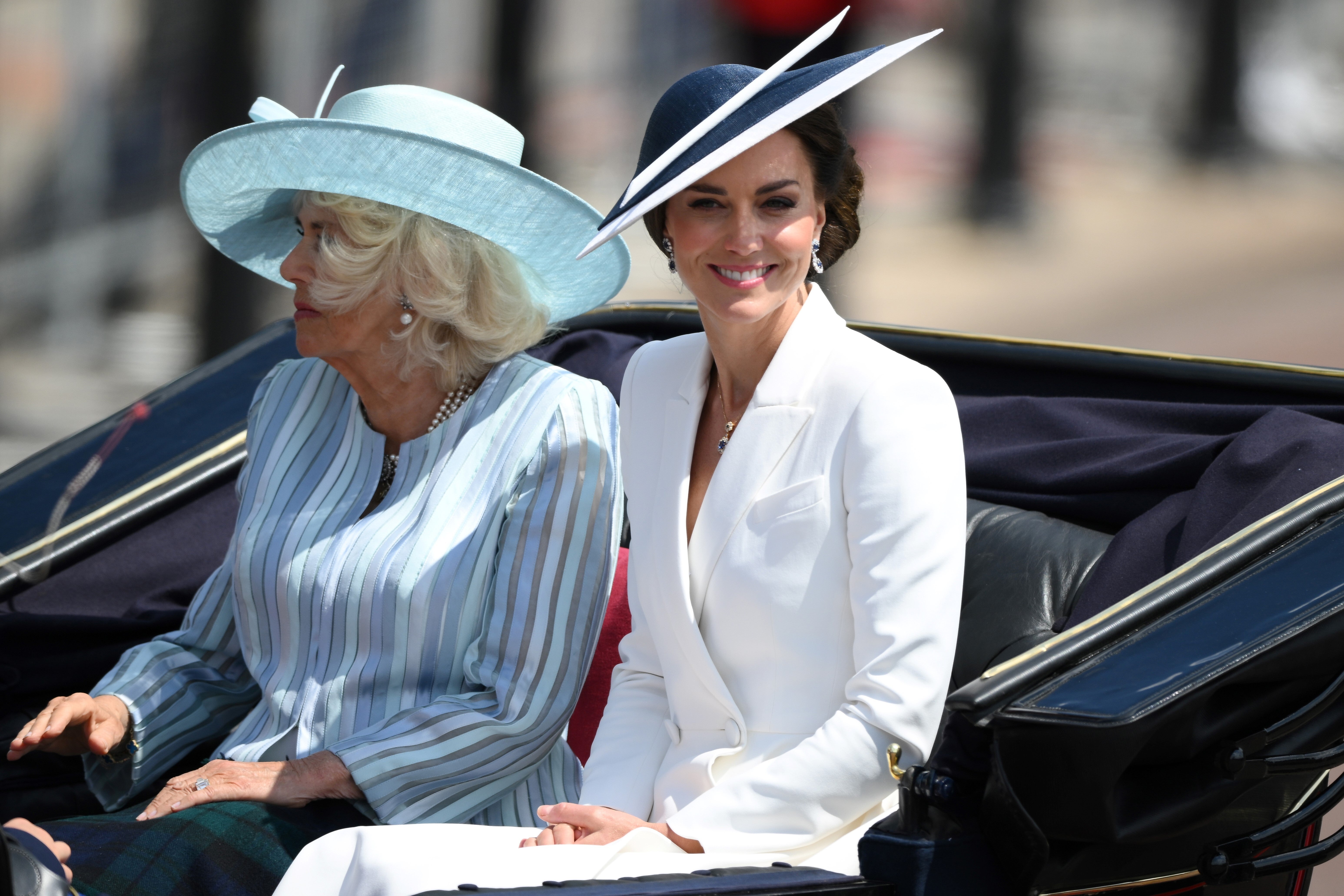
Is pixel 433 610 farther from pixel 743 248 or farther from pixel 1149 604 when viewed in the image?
pixel 1149 604

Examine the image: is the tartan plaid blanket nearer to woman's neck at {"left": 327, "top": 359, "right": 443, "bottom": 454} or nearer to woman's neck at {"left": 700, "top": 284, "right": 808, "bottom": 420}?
woman's neck at {"left": 327, "top": 359, "right": 443, "bottom": 454}

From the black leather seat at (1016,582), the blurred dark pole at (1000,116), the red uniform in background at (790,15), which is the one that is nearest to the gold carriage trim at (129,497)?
the black leather seat at (1016,582)

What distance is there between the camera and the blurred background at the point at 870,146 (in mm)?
6785

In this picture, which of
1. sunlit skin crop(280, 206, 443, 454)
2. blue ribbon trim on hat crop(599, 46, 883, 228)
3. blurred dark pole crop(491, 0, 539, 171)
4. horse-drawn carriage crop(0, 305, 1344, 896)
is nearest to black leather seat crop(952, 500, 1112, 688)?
horse-drawn carriage crop(0, 305, 1344, 896)

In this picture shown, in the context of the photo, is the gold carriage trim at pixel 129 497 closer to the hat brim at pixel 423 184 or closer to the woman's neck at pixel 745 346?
the hat brim at pixel 423 184

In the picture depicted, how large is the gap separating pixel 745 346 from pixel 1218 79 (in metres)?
8.29

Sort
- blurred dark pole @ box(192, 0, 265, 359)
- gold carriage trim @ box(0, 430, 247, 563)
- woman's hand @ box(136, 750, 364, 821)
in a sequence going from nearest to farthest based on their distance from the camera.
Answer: woman's hand @ box(136, 750, 364, 821) → gold carriage trim @ box(0, 430, 247, 563) → blurred dark pole @ box(192, 0, 265, 359)

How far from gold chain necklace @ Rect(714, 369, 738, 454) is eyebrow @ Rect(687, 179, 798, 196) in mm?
257

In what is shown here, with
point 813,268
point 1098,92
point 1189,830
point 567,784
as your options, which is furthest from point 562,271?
point 1098,92

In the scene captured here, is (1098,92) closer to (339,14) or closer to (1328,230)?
(1328,230)

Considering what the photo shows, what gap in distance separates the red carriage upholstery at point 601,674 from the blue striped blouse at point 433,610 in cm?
17

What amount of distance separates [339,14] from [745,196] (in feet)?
19.3

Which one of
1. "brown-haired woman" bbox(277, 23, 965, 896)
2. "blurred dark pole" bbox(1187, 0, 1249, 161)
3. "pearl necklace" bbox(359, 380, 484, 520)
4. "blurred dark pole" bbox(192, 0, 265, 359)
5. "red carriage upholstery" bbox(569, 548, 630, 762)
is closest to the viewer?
"brown-haired woman" bbox(277, 23, 965, 896)

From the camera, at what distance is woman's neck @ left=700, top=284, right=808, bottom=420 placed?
1843 mm
